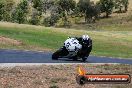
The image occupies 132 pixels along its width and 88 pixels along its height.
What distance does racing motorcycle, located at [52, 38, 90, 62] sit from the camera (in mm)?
27016

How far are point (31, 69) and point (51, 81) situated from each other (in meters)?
3.13

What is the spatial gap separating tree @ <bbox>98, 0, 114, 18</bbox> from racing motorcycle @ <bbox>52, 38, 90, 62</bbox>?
119678mm

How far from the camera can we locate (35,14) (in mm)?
122250

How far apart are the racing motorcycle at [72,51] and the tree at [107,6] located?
393 feet

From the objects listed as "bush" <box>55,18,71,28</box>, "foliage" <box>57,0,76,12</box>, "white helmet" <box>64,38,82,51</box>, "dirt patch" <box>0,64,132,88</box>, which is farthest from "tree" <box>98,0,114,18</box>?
"dirt patch" <box>0,64,132,88</box>

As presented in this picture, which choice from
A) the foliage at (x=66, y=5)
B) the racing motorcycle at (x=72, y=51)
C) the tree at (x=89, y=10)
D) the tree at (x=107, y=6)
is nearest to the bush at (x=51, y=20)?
the tree at (x=89, y=10)

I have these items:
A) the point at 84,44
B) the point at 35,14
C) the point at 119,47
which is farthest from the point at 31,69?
the point at 35,14

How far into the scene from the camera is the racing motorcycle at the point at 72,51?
88.6 feet

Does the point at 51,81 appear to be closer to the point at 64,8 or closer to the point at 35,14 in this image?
the point at 35,14

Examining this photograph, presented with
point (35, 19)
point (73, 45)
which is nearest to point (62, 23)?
point (35, 19)

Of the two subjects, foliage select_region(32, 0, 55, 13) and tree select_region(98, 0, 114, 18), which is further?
tree select_region(98, 0, 114, 18)

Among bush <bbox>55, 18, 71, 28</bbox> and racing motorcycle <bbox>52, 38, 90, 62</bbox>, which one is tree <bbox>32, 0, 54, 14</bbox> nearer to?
bush <bbox>55, 18, 71, 28</bbox>

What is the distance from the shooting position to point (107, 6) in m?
148

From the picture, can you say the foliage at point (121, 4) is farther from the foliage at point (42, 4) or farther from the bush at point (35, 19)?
the bush at point (35, 19)
